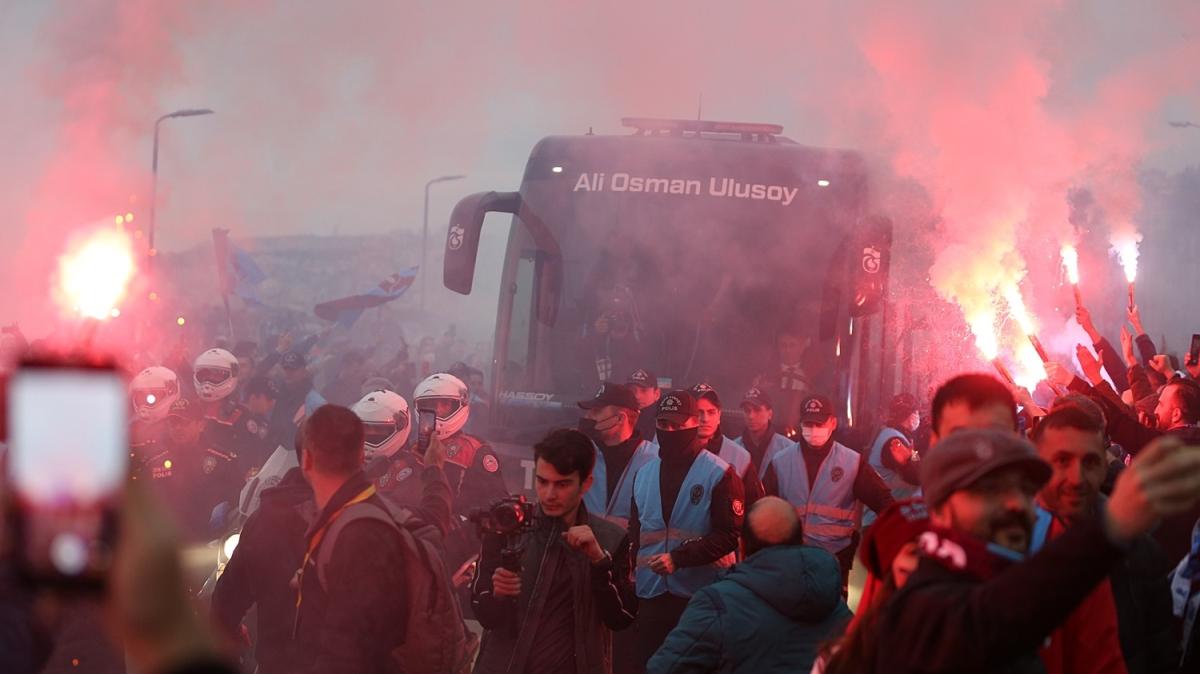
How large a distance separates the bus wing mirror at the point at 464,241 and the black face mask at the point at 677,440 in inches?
100

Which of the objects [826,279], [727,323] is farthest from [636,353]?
[826,279]

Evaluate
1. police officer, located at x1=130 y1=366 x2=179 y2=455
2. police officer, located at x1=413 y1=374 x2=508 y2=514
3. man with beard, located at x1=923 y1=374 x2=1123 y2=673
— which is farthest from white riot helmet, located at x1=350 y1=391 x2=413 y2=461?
man with beard, located at x1=923 y1=374 x2=1123 y2=673

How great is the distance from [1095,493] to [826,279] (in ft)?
19.9

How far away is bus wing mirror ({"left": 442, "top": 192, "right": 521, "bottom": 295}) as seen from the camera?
31.4 feet

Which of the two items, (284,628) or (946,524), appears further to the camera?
(284,628)

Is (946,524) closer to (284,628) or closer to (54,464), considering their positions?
(54,464)

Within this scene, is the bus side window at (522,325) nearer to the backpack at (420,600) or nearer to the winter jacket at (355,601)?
the backpack at (420,600)

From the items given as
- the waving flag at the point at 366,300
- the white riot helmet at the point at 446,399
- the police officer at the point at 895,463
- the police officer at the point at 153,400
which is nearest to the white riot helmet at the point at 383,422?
the white riot helmet at the point at 446,399

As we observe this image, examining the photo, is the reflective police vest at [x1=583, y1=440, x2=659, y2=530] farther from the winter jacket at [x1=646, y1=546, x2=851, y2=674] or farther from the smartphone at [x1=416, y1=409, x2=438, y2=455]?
the winter jacket at [x1=646, y1=546, x2=851, y2=674]

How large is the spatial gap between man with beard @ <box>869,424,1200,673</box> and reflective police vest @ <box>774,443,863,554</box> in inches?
212

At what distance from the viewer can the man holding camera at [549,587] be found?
16.7ft

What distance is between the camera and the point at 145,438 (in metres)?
8.23

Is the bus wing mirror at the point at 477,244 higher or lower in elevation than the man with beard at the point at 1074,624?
higher

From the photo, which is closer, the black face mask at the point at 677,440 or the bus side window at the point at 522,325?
the black face mask at the point at 677,440
